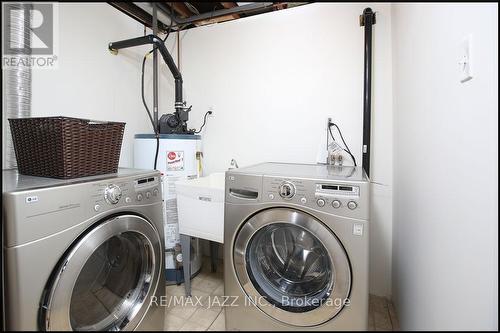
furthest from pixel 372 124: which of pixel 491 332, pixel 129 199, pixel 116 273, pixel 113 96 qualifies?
pixel 113 96

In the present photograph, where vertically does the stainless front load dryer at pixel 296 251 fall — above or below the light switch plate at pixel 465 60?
below

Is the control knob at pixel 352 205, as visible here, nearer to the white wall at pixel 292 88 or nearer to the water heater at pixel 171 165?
the white wall at pixel 292 88

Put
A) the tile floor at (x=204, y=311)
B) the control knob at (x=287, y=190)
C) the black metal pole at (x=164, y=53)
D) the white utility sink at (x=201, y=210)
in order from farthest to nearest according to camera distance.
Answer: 1. the black metal pole at (x=164, y=53)
2. the white utility sink at (x=201, y=210)
3. the tile floor at (x=204, y=311)
4. the control knob at (x=287, y=190)

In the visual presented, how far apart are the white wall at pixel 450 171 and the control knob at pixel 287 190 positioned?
0.47 metres

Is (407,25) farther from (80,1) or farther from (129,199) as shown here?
(80,1)

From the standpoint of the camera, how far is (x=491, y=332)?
475 mm

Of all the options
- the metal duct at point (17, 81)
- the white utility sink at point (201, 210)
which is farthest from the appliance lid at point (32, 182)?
the white utility sink at point (201, 210)

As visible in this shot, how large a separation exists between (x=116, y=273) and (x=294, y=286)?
808 mm

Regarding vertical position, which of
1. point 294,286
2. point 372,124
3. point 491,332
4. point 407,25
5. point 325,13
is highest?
point 325,13

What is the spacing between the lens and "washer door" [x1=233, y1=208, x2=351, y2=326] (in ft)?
3.17

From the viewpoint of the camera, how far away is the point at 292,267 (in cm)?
115

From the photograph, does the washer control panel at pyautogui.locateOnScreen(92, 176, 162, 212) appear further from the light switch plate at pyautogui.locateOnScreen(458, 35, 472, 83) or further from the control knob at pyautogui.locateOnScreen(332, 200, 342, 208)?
the light switch plate at pyautogui.locateOnScreen(458, 35, 472, 83)

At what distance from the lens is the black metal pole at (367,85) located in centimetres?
143

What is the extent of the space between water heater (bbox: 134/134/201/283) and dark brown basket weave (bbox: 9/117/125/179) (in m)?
0.47
